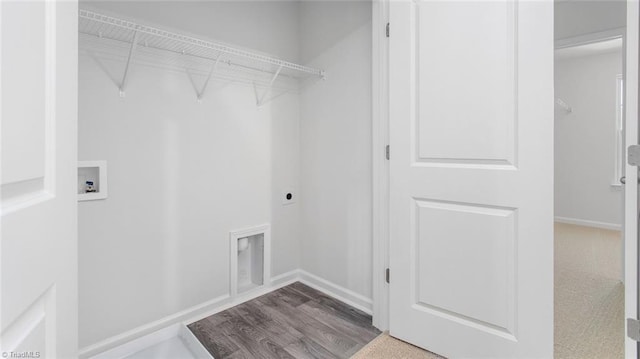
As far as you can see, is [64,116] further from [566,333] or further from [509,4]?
[566,333]

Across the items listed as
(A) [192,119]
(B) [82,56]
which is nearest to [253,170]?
(A) [192,119]

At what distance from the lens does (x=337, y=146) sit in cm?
228

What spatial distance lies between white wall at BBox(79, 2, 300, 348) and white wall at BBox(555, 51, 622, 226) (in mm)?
4447

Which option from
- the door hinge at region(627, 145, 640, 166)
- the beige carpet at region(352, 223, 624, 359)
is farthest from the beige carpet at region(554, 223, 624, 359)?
the door hinge at region(627, 145, 640, 166)

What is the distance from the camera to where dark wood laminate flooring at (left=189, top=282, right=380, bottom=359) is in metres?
1.69

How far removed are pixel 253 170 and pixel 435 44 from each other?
1.45m

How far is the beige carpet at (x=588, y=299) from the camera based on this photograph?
1.63 metres

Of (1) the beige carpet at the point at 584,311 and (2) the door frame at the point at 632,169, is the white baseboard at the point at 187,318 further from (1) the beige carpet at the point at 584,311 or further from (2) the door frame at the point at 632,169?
(2) the door frame at the point at 632,169

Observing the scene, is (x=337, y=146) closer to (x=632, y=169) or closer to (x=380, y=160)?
(x=380, y=160)

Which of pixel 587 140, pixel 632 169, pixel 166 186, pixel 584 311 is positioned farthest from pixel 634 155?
pixel 587 140

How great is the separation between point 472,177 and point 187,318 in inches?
73.9

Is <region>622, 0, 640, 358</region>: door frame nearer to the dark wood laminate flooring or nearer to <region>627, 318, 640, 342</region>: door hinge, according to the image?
<region>627, 318, 640, 342</region>: door hinge

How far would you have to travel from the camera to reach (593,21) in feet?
9.17

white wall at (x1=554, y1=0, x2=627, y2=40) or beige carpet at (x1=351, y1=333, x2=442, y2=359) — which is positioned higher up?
white wall at (x1=554, y1=0, x2=627, y2=40)
